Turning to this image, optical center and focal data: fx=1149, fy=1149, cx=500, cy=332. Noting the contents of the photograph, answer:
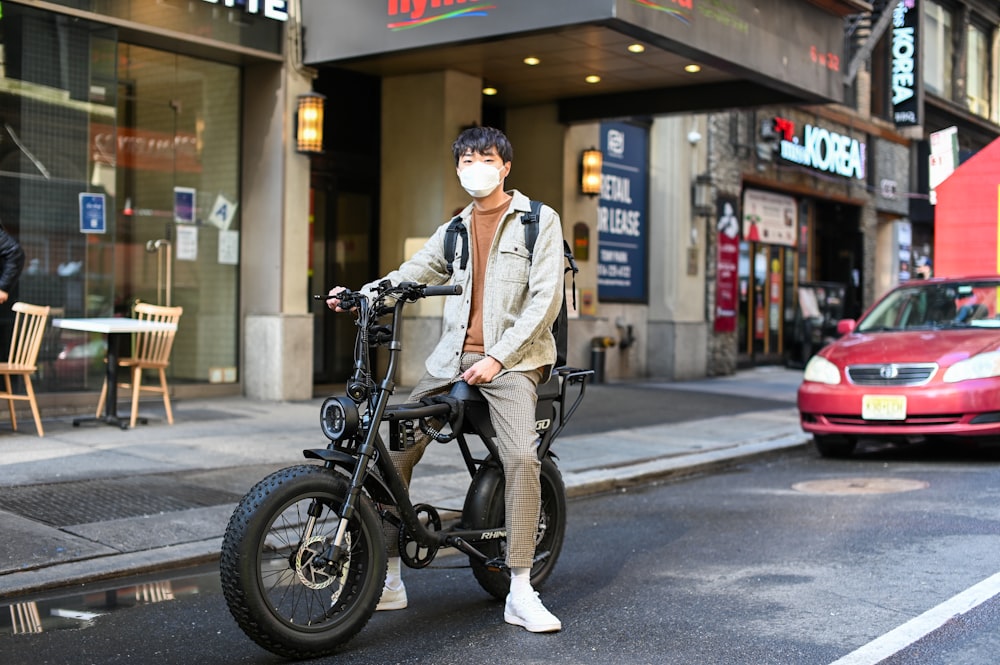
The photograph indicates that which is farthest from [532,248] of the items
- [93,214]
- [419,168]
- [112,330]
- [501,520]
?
[419,168]

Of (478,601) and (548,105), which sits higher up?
(548,105)

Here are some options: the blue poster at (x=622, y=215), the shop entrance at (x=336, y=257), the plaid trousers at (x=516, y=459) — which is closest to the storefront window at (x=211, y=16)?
the shop entrance at (x=336, y=257)

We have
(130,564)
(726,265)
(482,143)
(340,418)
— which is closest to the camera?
(340,418)

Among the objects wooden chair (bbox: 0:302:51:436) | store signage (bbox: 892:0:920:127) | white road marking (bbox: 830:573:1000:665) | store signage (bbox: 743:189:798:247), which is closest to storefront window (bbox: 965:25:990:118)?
store signage (bbox: 892:0:920:127)

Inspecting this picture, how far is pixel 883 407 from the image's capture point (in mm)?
9242

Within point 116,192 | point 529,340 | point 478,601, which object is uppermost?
point 116,192

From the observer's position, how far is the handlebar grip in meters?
4.44

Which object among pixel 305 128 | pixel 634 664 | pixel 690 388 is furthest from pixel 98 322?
pixel 690 388

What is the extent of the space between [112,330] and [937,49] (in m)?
23.2

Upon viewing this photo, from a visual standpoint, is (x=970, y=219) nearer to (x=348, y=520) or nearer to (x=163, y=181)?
(x=163, y=181)

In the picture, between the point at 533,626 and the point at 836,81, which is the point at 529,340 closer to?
the point at 533,626

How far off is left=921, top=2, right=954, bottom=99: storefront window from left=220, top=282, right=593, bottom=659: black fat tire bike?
24534mm

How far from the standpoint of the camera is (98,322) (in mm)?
9555

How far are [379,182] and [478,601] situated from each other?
32.4 ft
